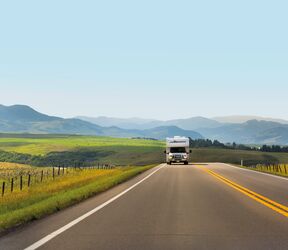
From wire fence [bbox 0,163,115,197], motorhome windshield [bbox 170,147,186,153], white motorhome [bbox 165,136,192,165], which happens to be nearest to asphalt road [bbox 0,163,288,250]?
wire fence [bbox 0,163,115,197]

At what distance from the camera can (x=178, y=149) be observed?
61.0 m

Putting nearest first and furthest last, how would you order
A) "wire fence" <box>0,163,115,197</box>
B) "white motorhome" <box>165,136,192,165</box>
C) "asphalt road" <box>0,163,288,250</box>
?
"asphalt road" <box>0,163,288,250</box>, "wire fence" <box>0,163,115,197</box>, "white motorhome" <box>165,136,192,165</box>

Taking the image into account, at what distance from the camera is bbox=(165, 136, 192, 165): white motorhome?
60594 millimetres

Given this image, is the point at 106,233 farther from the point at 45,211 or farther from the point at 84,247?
the point at 45,211

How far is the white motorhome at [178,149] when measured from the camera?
60594 millimetres

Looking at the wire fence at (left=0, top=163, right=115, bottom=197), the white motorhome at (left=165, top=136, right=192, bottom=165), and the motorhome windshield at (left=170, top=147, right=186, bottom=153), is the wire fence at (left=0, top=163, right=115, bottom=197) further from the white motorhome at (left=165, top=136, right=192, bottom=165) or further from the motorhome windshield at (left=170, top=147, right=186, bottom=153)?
the motorhome windshield at (left=170, top=147, right=186, bottom=153)

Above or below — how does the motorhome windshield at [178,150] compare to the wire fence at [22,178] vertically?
above

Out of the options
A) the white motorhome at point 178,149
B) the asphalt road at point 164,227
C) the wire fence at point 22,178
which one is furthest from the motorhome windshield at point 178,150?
the asphalt road at point 164,227

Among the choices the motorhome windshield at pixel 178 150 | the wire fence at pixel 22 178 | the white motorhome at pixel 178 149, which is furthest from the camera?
the motorhome windshield at pixel 178 150

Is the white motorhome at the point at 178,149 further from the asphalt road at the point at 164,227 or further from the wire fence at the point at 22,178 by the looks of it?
the asphalt road at the point at 164,227

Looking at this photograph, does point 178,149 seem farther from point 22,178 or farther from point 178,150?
point 22,178

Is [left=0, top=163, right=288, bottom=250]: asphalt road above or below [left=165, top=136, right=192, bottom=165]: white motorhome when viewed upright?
below

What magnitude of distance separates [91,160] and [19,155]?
86.0 feet

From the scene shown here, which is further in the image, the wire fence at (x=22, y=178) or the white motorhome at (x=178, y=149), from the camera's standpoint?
the white motorhome at (x=178, y=149)
